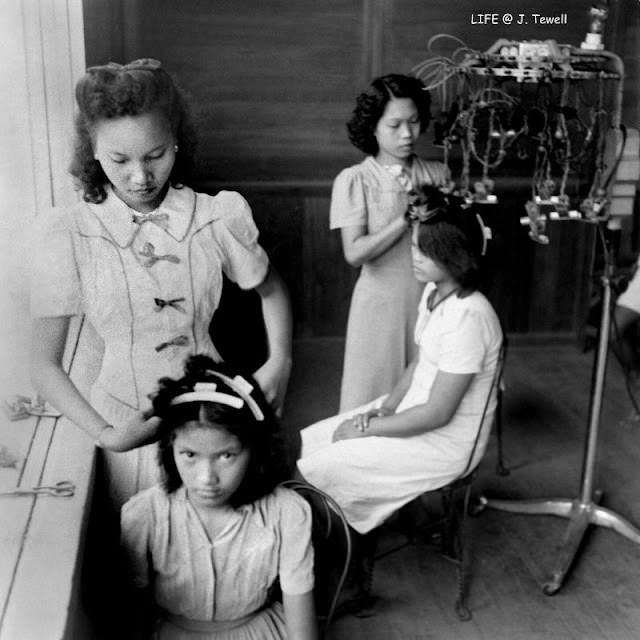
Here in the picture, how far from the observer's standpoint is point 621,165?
1772mm

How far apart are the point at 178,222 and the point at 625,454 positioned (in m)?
1.74

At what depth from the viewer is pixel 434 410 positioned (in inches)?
68.7

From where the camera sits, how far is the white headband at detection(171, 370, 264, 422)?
1232 millimetres

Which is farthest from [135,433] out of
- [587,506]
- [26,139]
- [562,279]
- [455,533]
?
[562,279]

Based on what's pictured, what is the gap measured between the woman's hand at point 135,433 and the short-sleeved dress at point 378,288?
663mm

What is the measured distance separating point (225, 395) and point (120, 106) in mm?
391

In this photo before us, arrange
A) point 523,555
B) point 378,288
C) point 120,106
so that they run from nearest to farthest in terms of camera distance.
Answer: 1. point 120,106
2. point 378,288
3. point 523,555

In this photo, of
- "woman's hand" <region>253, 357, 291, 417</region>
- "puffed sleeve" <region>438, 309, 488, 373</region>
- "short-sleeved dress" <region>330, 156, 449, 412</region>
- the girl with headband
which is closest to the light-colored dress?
"puffed sleeve" <region>438, 309, 488, 373</region>

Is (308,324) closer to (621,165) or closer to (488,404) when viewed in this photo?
(488,404)

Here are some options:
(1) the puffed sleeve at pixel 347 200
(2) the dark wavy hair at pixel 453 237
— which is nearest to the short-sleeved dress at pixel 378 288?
(1) the puffed sleeve at pixel 347 200

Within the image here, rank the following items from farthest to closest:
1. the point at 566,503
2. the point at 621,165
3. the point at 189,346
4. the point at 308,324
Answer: the point at 566,503, the point at 308,324, the point at 621,165, the point at 189,346

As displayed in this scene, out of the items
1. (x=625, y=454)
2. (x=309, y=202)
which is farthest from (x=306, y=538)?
(x=625, y=454)

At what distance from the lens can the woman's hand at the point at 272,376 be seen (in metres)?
1.33

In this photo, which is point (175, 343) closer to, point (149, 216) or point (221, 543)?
point (149, 216)
